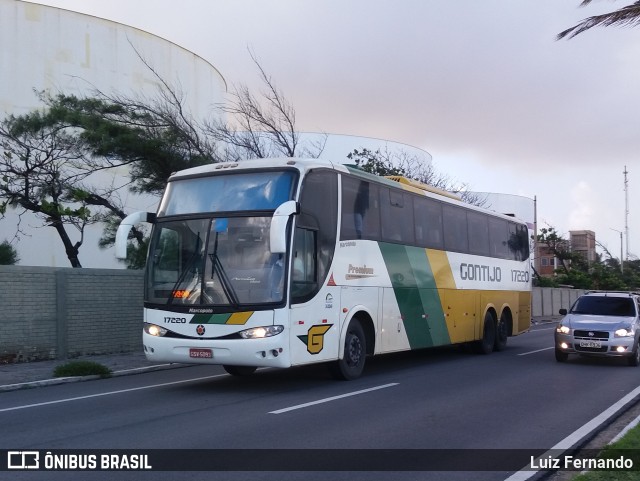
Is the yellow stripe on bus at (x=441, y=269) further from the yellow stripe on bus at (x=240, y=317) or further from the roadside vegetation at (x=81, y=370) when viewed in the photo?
the roadside vegetation at (x=81, y=370)

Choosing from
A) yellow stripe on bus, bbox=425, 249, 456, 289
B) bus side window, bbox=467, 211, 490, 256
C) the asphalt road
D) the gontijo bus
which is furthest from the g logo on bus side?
bus side window, bbox=467, 211, 490, 256

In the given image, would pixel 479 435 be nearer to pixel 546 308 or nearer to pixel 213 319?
pixel 213 319

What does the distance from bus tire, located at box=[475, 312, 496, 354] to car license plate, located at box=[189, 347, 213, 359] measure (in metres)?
10.5

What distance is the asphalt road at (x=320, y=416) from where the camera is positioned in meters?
8.02

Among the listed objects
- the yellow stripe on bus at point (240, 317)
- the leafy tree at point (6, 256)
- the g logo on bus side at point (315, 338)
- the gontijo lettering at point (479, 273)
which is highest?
the leafy tree at point (6, 256)

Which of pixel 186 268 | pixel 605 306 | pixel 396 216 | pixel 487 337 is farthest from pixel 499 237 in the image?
pixel 186 268

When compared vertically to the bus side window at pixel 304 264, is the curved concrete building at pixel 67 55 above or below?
above

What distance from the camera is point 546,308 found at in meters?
51.6

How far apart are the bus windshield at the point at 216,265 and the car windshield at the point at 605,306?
9839 mm

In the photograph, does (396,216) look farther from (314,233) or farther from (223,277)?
(223,277)

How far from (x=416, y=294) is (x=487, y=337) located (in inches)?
205

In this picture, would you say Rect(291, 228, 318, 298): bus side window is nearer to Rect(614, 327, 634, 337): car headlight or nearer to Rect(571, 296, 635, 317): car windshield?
Rect(614, 327, 634, 337): car headlight

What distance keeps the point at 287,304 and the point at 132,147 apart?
13.3 meters

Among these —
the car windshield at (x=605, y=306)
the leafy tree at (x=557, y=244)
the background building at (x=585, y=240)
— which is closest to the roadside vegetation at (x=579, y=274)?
the leafy tree at (x=557, y=244)
